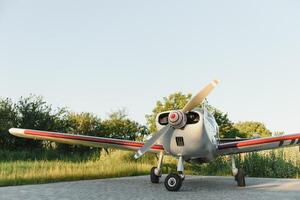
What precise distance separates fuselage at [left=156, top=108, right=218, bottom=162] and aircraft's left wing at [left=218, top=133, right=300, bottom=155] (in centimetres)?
117

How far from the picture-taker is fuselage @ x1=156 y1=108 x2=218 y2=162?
9.00 meters

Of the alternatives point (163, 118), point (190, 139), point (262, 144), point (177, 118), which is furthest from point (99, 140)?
point (262, 144)

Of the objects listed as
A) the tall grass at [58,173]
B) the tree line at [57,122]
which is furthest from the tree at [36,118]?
the tall grass at [58,173]

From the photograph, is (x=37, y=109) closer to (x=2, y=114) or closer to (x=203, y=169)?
(x=2, y=114)

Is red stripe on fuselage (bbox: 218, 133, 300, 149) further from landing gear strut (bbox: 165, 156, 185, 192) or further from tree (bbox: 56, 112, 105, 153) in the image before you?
tree (bbox: 56, 112, 105, 153)

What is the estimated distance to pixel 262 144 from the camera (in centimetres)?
1022

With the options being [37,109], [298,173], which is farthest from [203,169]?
[37,109]

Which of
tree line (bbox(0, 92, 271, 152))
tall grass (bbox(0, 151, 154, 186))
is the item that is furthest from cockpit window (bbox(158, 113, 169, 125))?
tree line (bbox(0, 92, 271, 152))

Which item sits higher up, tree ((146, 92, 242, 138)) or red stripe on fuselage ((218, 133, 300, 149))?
tree ((146, 92, 242, 138))

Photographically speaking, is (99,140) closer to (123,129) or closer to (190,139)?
(190,139)

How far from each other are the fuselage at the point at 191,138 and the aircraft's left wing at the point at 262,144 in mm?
1167

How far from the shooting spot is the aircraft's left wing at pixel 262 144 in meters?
9.88

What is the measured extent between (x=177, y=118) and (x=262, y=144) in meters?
3.04

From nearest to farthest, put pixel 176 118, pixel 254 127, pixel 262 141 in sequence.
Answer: pixel 176 118 → pixel 262 141 → pixel 254 127
